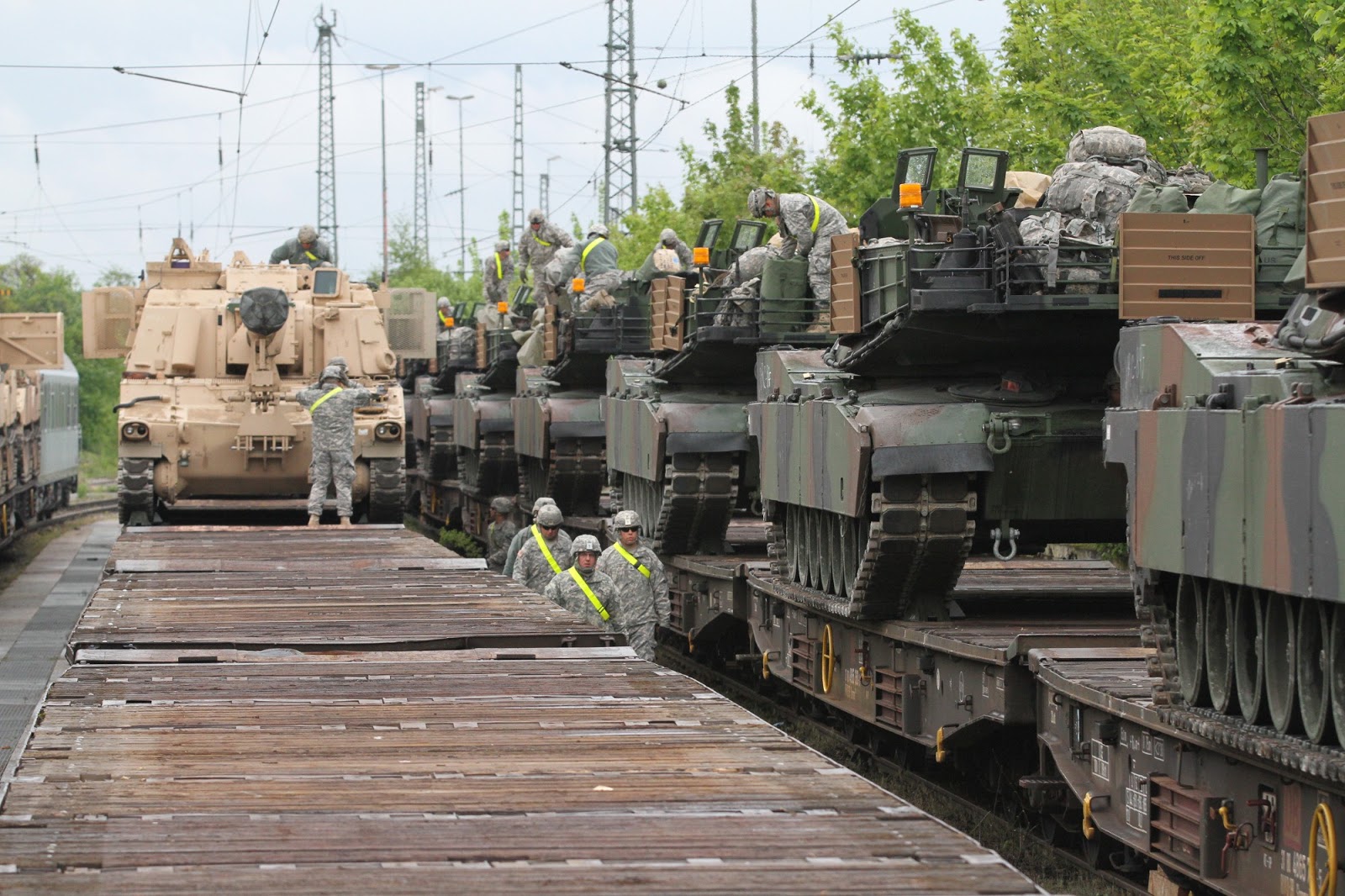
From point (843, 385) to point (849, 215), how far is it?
1611 centimetres

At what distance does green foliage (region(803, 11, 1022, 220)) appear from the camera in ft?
89.5

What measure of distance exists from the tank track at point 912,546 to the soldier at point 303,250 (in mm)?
16622

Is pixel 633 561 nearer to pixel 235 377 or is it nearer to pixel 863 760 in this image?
pixel 863 760

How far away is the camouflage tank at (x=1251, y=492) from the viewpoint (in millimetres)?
6969

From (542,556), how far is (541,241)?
9705mm

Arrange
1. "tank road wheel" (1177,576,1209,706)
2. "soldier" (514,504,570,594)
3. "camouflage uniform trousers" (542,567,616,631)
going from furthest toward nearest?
"soldier" (514,504,570,594) → "camouflage uniform trousers" (542,567,616,631) → "tank road wheel" (1177,576,1209,706)

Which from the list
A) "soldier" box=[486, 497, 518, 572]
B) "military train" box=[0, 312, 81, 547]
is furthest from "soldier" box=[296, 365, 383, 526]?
"military train" box=[0, 312, 81, 547]

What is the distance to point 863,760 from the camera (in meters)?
13.4

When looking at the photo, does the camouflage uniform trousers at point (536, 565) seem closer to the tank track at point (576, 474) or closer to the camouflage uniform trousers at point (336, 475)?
the camouflage uniform trousers at point (336, 475)

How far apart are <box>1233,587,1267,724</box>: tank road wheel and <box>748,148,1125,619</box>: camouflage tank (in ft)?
10.9

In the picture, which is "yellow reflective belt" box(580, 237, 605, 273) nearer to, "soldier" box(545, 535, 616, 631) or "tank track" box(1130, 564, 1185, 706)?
"soldier" box(545, 535, 616, 631)

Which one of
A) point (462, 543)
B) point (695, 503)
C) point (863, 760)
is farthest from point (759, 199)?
point (462, 543)

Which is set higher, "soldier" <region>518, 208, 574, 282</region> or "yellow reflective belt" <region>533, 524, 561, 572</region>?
"soldier" <region>518, 208, 574, 282</region>

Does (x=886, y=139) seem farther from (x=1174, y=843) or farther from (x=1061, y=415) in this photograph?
(x=1174, y=843)
